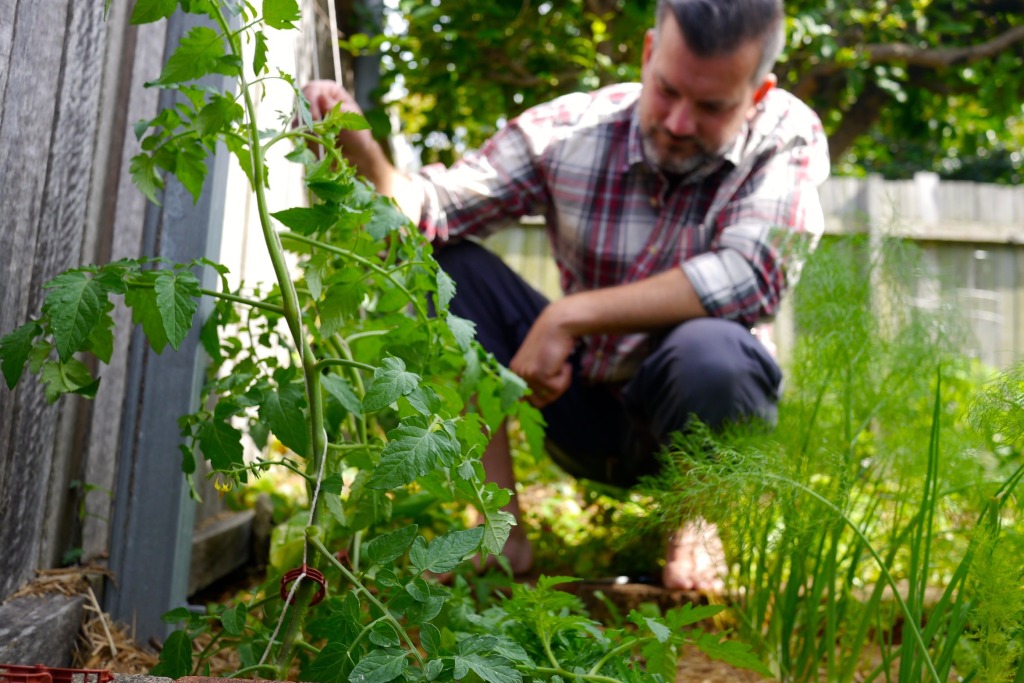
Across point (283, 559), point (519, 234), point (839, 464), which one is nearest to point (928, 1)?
point (519, 234)

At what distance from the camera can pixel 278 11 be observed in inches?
40.6

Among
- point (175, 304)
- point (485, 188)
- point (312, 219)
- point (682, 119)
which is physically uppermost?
point (682, 119)

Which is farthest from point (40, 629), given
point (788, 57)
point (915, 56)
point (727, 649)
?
point (915, 56)

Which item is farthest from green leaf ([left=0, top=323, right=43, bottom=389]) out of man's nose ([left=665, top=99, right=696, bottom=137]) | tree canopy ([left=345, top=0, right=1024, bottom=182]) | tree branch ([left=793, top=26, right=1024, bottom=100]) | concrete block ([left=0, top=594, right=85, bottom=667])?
tree branch ([left=793, top=26, right=1024, bottom=100])

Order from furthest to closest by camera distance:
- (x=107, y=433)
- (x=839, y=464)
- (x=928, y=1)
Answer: (x=928, y=1) → (x=107, y=433) → (x=839, y=464)

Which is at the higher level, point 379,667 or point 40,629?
point 379,667

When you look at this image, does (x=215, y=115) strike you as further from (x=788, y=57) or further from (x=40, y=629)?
(x=788, y=57)

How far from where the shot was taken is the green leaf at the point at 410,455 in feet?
2.76

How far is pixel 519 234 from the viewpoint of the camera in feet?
16.7

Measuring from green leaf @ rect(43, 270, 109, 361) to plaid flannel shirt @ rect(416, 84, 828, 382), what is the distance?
126 cm

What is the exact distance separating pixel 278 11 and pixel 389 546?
567mm

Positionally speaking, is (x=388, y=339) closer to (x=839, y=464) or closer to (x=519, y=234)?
(x=839, y=464)

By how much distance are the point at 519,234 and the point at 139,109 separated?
3.62 m

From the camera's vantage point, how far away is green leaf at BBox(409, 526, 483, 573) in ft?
2.98
